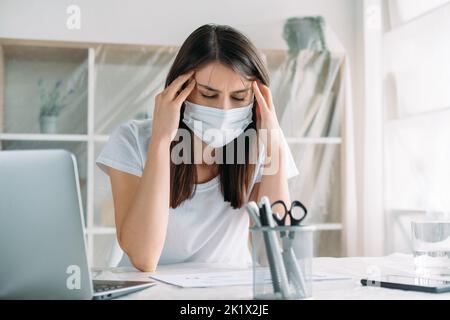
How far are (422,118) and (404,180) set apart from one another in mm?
344

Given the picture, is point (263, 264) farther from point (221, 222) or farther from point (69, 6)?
point (69, 6)

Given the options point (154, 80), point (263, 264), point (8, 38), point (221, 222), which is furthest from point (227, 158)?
point (8, 38)

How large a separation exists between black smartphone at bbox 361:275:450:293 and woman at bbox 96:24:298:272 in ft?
1.59

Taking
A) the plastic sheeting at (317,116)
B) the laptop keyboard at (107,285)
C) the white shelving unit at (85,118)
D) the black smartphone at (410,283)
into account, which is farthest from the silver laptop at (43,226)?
the plastic sheeting at (317,116)

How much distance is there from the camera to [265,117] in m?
1.48

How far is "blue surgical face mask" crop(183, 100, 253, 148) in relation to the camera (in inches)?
56.6

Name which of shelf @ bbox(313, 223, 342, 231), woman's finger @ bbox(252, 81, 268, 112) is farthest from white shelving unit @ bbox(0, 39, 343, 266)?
woman's finger @ bbox(252, 81, 268, 112)

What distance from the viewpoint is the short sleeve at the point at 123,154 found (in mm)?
1441

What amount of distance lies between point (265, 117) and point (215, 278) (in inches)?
21.7

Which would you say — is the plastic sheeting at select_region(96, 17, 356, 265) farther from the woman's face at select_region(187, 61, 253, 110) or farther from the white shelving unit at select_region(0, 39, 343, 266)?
the woman's face at select_region(187, 61, 253, 110)

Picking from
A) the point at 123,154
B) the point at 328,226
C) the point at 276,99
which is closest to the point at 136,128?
the point at 123,154

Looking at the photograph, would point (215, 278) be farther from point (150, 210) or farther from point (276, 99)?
point (276, 99)

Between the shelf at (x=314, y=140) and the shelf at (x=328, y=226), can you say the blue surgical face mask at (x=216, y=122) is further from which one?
the shelf at (x=328, y=226)

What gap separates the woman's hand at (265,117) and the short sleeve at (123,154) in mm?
315
